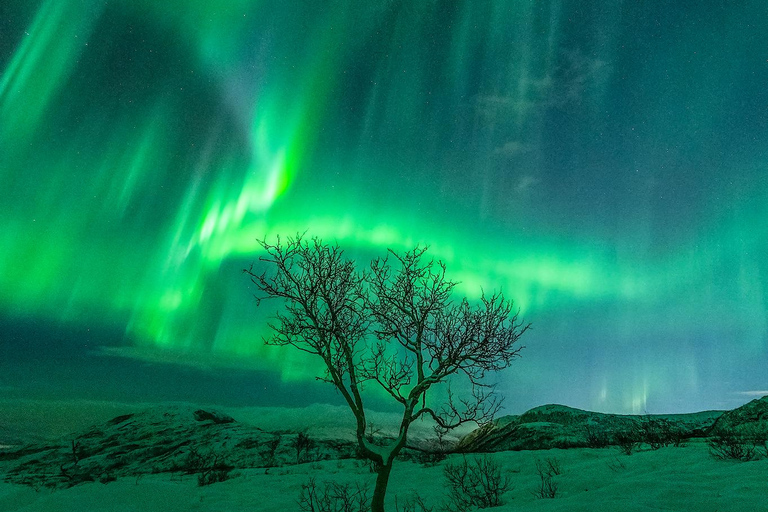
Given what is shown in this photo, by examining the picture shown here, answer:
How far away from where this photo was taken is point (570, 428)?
25875 millimetres

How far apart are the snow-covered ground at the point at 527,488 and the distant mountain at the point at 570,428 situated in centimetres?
643

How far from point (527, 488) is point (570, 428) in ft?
55.5

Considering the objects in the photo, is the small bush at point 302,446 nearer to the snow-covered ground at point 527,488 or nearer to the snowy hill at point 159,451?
the snowy hill at point 159,451

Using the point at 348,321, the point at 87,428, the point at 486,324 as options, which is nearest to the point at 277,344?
the point at 348,321

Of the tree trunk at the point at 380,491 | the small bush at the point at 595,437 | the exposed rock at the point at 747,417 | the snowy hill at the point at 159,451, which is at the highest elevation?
the exposed rock at the point at 747,417

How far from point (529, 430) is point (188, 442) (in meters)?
21.2

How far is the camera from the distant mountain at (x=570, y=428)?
22.4m

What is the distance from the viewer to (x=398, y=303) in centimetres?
1141

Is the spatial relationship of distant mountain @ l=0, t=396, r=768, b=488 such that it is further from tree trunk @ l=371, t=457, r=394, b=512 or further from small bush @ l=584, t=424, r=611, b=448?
tree trunk @ l=371, t=457, r=394, b=512

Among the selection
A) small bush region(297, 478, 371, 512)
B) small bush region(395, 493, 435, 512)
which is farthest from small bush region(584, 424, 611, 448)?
small bush region(297, 478, 371, 512)

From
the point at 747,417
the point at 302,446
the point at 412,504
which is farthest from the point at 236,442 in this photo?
the point at 747,417

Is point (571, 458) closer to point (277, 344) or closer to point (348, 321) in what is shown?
point (348, 321)

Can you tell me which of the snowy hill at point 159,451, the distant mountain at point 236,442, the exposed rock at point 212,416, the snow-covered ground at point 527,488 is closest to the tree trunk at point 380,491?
the snow-covered ground at point 527,488

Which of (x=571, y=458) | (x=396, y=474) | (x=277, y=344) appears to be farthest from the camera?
(x=396, y=474)
